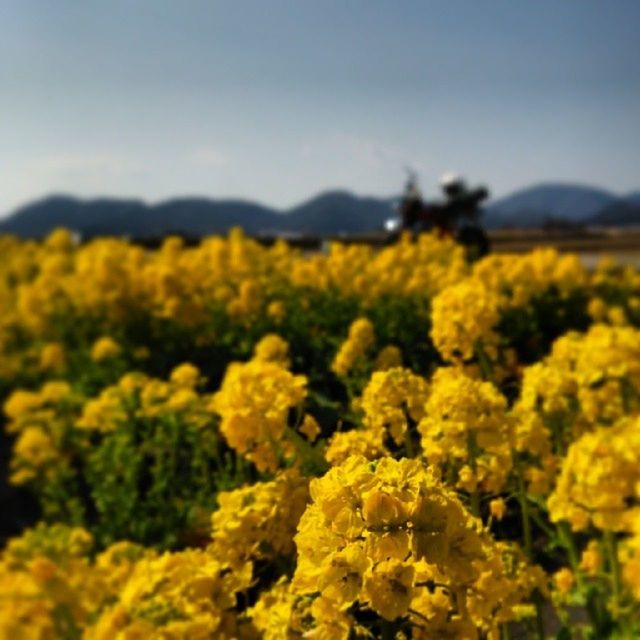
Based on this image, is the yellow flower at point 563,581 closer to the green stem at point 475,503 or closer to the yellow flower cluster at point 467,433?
the yellow flower cluster at point 467,433

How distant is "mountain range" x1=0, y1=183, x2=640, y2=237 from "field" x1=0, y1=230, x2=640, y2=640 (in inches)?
127

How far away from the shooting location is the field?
4.14ft

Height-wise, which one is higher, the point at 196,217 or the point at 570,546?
the point at 570,546

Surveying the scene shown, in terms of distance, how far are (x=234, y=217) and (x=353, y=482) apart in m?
91.3

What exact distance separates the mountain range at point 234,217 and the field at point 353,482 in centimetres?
323

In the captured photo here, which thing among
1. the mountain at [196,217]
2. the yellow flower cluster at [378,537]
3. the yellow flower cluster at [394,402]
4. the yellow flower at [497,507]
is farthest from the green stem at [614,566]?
the mountain at [196,217]

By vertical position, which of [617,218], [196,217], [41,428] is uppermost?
[41,428]

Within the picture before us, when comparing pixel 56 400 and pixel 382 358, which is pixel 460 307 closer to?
pixel 382 358

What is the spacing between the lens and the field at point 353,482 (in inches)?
49.7

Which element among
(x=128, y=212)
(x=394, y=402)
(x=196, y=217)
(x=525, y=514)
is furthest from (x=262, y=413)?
(x=196, y=217)

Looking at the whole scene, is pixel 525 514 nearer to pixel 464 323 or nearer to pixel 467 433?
pixel 467 433

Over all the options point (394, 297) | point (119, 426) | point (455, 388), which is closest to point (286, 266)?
point (394, 297)

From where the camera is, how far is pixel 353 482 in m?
1.21

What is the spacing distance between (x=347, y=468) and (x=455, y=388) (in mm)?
722
